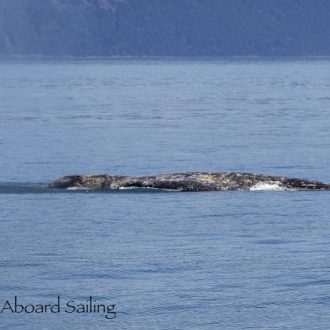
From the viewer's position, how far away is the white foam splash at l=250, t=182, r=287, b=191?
4005 centimetres

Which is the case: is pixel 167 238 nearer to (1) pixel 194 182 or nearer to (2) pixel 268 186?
(1) pixel 194 182

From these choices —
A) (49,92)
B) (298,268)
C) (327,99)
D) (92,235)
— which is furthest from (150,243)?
(49,92)

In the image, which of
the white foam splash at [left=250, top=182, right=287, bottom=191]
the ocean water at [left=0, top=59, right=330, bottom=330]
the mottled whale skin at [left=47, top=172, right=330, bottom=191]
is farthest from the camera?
the mottled whale skin at [left=47, top=172, right=330, bottom=191]

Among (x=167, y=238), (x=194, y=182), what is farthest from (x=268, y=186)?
(x=167, y=238)

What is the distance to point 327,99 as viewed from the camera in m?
103

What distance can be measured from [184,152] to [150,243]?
23.8m

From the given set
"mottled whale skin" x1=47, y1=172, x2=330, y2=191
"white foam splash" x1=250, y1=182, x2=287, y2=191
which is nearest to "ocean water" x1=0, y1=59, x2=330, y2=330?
"white foam splash" x1=250, y1=182, x2=287, y2=191

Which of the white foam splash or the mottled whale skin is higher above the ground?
the mottled whale skin

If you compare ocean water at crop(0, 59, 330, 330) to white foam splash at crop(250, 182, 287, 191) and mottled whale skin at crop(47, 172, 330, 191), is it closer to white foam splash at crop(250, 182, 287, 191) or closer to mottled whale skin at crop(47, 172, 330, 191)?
white foam splash at crop(250, 182, 287, 191)

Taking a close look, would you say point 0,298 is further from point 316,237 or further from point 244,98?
point 244,98

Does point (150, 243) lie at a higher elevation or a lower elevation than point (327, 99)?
lower

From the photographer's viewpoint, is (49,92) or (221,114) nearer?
(221,114)

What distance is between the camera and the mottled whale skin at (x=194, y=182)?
40.2 metres

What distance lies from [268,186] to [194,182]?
2.05m
